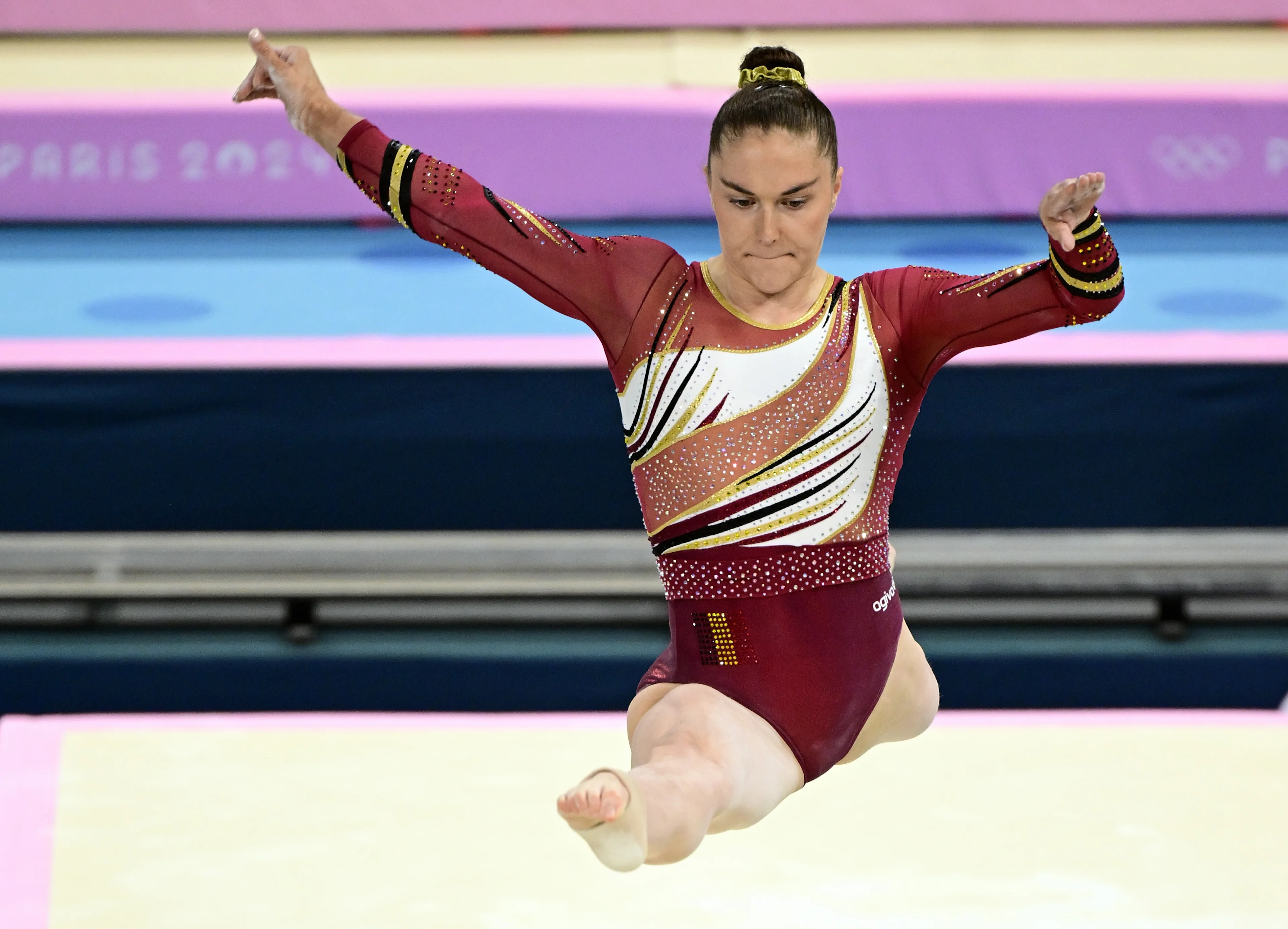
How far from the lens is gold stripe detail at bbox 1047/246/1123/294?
143 cm

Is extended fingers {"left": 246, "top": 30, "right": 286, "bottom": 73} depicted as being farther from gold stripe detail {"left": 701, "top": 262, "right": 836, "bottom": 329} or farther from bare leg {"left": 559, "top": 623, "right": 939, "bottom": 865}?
bare leg {"left": 559, "top": 623, "right": 939, "bottom": 865}

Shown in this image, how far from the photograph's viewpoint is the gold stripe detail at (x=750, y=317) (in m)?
1.58

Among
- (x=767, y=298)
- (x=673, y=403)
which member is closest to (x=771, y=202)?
(x=767, y=298)

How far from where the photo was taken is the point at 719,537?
5.24 feet

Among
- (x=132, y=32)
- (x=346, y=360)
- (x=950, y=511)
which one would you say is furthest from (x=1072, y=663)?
(x=132, y=32)

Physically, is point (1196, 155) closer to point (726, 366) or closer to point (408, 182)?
point (726, 366)

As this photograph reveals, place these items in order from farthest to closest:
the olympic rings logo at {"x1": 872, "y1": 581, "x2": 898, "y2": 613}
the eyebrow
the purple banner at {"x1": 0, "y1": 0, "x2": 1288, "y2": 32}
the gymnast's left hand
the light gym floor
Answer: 1. the purple banner at {"x1": 0, "y1": 0, "x2": 1288, "y2": 32}
2. the light gym floor
3. the olympic rings logo at {"x1": 872, "y1": 581, "x2": 898, "y2": 613}
4. the eyebrow
5. the gymnast's left hand

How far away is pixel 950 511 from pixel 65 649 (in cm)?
185

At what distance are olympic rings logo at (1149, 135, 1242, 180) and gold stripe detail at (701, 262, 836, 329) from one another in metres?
3.01

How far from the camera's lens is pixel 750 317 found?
1.58m

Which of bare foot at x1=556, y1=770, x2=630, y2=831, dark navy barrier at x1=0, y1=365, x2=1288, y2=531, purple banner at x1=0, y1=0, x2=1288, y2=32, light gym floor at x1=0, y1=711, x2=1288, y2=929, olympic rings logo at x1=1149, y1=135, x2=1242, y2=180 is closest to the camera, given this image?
bare foot at x1=556, y1=770, x2=630, y2=831

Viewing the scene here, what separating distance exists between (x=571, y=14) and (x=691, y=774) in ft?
11.4

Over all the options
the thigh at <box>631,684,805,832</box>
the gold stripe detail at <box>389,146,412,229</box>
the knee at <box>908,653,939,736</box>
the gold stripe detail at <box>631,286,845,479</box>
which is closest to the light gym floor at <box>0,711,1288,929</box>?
the knee at <box>908,653,939,736</box>

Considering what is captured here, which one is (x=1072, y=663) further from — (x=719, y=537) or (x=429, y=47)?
(x=429, y=47)
